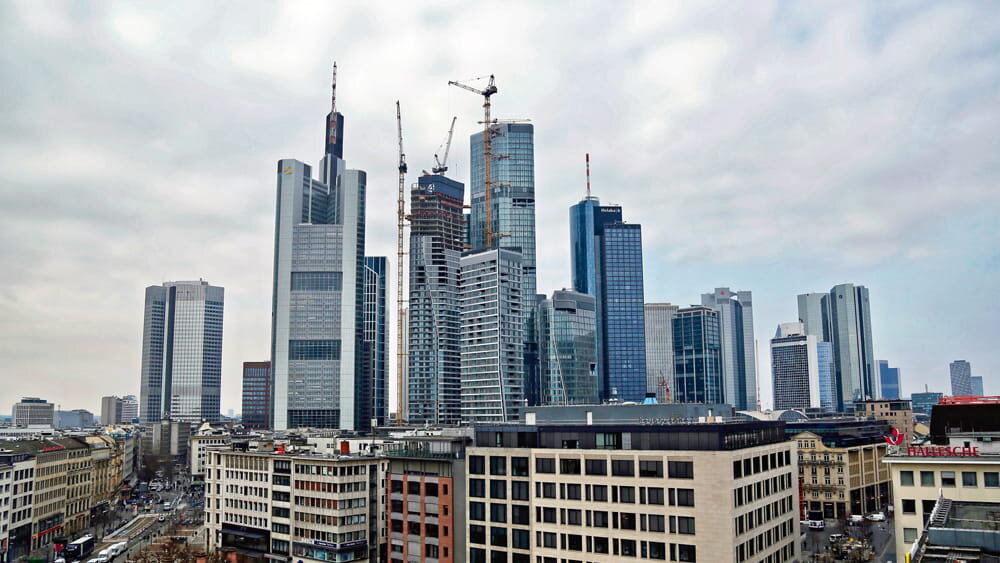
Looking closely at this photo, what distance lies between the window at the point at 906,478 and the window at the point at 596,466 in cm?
3501

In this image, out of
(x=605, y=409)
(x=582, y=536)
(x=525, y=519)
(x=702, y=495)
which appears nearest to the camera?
(x=702, y=495)

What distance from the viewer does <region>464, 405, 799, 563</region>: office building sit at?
92188mm

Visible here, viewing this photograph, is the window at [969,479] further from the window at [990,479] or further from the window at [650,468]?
the window at [650,468]

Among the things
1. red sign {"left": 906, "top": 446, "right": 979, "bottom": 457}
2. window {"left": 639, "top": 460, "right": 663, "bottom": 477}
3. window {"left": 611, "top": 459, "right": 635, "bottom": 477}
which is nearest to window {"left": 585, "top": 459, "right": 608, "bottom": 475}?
window {"left": 611, "top": 459, "right": 635, "bottom": 477}

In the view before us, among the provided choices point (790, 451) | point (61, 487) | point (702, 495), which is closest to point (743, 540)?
point (702, 495)

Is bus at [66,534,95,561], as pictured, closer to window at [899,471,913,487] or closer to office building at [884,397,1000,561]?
office building at [884,397,1000,561]

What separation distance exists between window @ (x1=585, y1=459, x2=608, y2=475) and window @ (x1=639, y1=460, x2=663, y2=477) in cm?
531

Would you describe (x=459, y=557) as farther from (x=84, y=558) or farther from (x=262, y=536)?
(x=84, y=558)

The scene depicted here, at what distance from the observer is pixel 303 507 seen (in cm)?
14300

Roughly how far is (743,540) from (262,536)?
324 feet

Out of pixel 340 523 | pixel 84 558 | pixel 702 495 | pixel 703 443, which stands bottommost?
pixel 84 558

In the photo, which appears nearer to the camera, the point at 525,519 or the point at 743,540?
the point at 743,540

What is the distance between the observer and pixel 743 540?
3674 inches

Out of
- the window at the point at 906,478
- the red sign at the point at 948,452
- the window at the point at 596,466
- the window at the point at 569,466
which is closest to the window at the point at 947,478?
the red sign at the point at 948,452
